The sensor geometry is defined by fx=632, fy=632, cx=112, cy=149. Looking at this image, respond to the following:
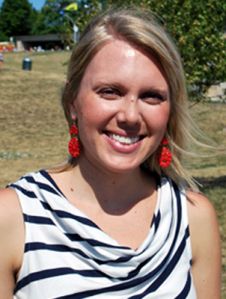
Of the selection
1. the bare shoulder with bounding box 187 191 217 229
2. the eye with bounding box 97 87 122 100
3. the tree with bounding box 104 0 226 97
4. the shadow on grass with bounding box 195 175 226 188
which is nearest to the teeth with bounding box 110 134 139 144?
the eye with bounding box 97 87 122 100

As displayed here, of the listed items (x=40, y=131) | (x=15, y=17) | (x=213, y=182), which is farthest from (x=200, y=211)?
(x=15, y=17)

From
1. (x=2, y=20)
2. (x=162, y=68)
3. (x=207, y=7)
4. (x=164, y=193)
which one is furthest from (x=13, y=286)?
(x=2, y=20)

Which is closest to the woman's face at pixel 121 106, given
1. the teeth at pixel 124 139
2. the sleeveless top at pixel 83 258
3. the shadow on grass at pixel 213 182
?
the teeth at pixel 124 139

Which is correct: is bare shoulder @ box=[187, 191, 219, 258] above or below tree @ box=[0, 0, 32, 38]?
above

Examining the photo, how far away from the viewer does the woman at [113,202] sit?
6.38ft

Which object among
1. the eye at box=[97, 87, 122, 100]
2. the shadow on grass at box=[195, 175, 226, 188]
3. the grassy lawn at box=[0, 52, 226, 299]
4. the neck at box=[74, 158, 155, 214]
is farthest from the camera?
the grassy lawn at box=[0, 52, 226, 299]

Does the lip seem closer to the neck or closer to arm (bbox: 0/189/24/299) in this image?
the neck

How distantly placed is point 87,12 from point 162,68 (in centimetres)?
1011

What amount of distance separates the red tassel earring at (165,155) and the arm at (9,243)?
59 cm

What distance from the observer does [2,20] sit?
110812 mm

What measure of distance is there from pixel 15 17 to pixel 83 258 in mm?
113989

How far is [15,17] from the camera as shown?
112125 millimetres

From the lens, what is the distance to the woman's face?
6.59 ft

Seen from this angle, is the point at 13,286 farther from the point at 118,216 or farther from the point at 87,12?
the point at 87,12
